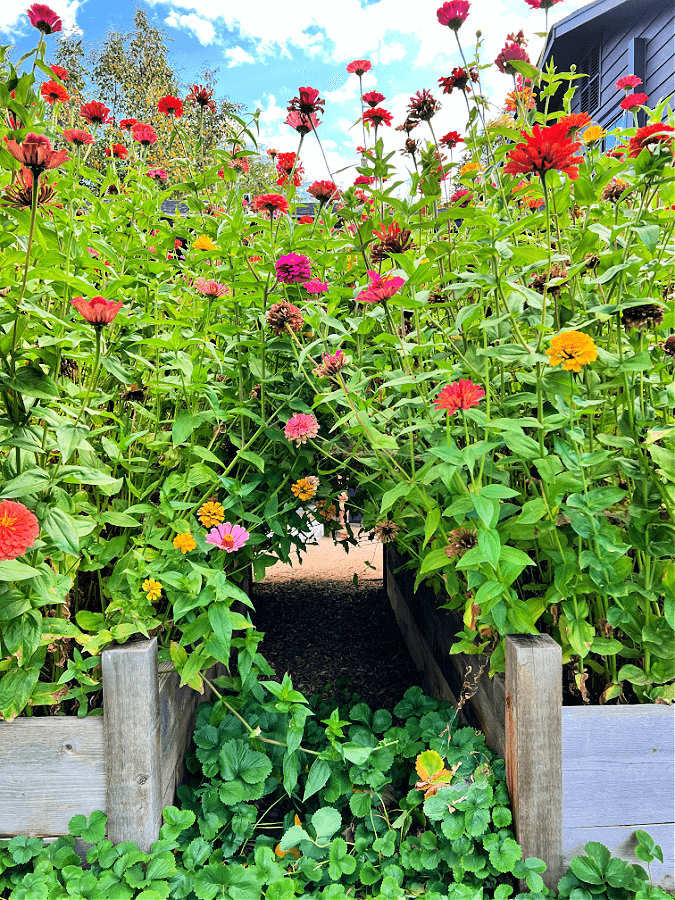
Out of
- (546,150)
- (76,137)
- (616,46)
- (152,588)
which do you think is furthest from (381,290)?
(616,46)

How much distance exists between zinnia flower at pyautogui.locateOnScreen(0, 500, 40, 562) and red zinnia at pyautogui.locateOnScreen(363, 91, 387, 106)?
4.68ft

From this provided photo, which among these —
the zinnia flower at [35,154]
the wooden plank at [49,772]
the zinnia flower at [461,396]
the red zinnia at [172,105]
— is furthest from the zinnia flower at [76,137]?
the wooden plank at [49,772]

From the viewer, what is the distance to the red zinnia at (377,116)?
1.47 meters

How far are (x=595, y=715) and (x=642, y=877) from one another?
0.28 metres

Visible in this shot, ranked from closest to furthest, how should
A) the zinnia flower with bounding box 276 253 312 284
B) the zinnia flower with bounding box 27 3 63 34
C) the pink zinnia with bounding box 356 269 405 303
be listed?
the pink zinnia with bounding box 356 269 405 303 → the zinnia flower with bounding box 276 253 312 284 → the zinnia flower with bounding box 27 3 63 34

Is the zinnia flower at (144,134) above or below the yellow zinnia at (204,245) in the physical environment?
above

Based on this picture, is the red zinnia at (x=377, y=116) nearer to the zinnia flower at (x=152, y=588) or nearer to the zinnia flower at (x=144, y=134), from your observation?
the zinnia flower at (x=144, y=134)

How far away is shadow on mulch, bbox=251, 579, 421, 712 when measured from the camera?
80.6 inches

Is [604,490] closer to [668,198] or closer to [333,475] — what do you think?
[668,198]

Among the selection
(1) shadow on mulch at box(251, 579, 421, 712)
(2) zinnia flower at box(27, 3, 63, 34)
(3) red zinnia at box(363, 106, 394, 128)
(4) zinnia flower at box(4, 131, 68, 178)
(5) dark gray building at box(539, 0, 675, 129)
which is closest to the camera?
(4) zinnia flower at box(4, 131, 68, 178)

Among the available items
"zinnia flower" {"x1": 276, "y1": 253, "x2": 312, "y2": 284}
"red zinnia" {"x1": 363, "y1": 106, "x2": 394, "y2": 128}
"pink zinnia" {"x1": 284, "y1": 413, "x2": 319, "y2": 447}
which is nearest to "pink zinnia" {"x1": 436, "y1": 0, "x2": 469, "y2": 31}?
"red zinnia" {"x1": 363, "y1": 106, "x2": 394, "y2": 128}

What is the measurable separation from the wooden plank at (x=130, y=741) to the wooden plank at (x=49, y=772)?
33 mm

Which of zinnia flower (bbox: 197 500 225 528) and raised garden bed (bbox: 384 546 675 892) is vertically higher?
zinnia flower (bbox: 197 500 225 528)

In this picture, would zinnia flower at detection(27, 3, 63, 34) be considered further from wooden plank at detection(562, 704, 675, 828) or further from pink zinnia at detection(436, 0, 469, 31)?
wooden plank at detection(562, 704, 675, 828)
